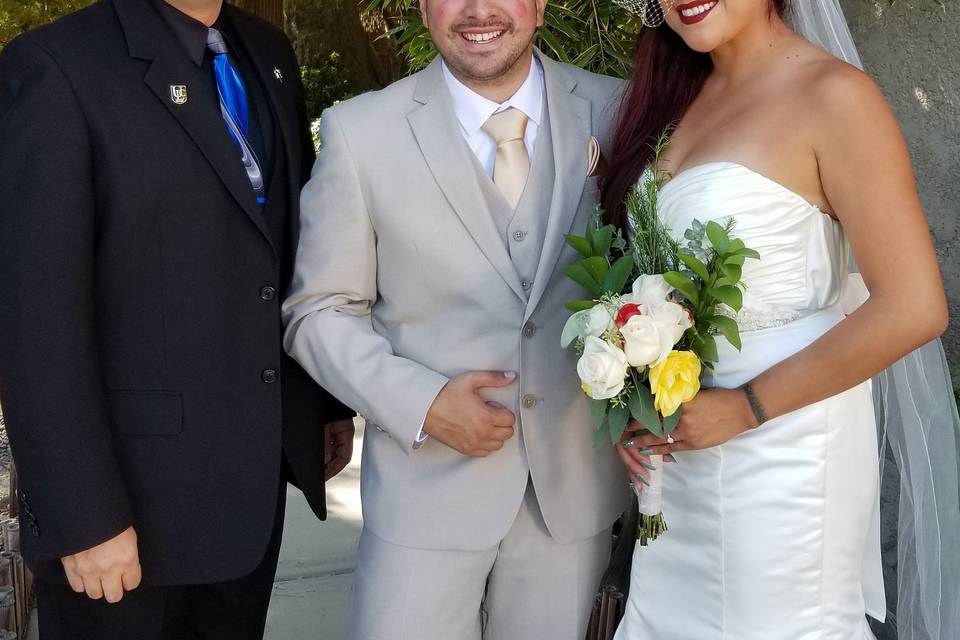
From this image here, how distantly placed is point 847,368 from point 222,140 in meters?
1.45

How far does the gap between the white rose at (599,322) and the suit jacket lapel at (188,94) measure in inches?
32.0

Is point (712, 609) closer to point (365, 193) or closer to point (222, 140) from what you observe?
point (365, 193)

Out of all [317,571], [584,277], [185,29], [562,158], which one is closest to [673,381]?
[584,277]

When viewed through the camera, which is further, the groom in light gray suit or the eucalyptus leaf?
the groom in light gray suit

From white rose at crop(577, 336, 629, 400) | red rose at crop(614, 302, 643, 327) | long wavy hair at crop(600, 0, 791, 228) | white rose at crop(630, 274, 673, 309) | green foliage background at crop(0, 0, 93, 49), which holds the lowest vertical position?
white rose at crop(577, 336, 629, 400)

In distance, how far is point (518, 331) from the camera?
2.39 metres

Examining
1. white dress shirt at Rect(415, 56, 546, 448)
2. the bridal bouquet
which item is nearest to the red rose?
the bridal bouquet

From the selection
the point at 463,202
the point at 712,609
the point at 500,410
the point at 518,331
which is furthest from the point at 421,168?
the point at 712,609

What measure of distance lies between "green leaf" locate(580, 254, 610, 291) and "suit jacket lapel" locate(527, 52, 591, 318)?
0.20 m

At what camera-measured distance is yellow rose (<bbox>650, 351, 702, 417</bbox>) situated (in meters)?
1.99

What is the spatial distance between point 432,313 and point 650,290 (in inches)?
23.3

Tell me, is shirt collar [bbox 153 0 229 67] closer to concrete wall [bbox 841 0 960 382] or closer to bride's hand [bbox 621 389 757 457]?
bride's hand [bbox 621 389 757 457]

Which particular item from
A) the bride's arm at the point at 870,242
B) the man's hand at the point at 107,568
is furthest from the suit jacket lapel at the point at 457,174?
the man's hand at the point at 107,568

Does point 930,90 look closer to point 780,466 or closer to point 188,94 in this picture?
point 780,466
